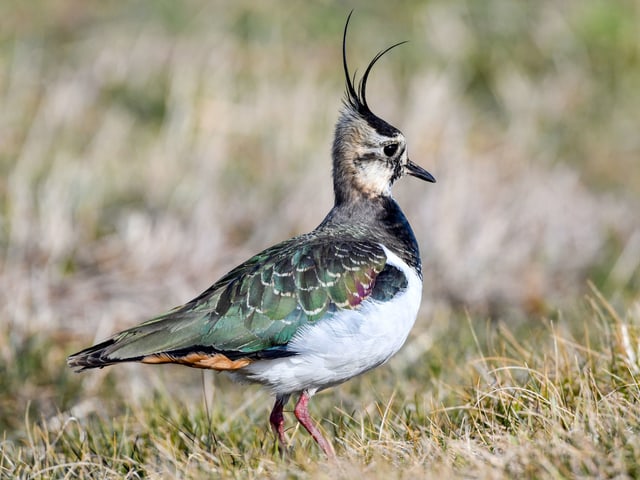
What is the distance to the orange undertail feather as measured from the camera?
4617mm

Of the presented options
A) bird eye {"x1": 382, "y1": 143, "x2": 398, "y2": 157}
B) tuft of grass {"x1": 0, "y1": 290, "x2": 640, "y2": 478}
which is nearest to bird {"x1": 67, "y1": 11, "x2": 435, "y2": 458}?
tuft of grass {"x1": 0, "y1": 290, "x2": 640, "y2": 478}

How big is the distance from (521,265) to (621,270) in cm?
85

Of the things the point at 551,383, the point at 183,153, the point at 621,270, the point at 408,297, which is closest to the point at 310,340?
the point at 408,297

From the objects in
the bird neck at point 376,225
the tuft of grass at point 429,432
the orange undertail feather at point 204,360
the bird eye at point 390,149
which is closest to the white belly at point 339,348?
the orange undertail feather at point 204,360

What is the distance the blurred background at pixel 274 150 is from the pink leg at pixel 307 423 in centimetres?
219

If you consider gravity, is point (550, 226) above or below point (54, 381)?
above

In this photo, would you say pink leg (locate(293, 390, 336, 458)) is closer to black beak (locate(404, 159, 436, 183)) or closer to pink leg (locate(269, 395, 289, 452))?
pink leg (locate(269, 395, 289, 452))

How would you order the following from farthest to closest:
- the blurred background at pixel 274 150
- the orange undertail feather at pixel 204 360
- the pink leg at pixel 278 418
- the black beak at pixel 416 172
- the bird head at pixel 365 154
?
1. the blurred background at pixel 274 150
2. the black beak at pixel 416 172
3. the bird head at pixel 365 154
4. the pink leg at pixel 278 418
5. the orange undertail feather at pixel 204 360

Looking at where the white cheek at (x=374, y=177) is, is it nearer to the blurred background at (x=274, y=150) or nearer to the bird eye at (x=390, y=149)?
the bird eye at (x=390, y=149)

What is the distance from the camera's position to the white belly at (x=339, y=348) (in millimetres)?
4641

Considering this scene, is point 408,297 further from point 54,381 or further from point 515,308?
point 515,308

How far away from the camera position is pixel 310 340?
467cm

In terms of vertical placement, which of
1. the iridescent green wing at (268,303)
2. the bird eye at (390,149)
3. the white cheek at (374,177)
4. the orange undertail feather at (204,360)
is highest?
the bird eye at (390,149)

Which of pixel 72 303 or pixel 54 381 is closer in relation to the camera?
pixel 54 381
